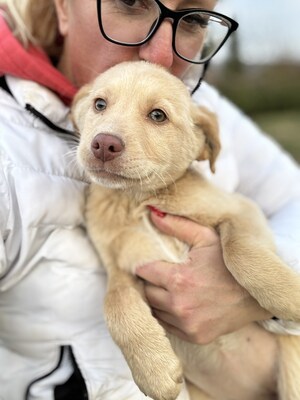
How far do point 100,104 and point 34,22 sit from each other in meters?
0.61

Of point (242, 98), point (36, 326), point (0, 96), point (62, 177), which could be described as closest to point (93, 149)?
point (62, 177)

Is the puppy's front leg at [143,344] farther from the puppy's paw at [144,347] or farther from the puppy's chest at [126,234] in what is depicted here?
the puppy's chest at [126,234]

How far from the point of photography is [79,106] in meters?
2.37

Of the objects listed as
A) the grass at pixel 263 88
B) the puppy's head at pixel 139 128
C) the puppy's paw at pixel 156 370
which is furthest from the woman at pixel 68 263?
the grass at pixel 263 88

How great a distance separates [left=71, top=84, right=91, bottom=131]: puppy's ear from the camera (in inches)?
92.7

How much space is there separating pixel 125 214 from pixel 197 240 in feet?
1.05

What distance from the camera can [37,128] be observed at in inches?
92.4

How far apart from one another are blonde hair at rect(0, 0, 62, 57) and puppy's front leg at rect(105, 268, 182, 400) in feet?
3.78

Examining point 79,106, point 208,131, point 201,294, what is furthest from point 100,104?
point 201,294

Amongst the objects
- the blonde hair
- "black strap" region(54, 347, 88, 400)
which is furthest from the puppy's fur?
the blonde hair

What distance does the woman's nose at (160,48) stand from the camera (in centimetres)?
231

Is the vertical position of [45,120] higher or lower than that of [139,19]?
lower

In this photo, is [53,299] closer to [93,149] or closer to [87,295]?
[87,295]

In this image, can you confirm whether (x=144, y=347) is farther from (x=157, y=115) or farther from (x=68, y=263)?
(x=157, y=115)
